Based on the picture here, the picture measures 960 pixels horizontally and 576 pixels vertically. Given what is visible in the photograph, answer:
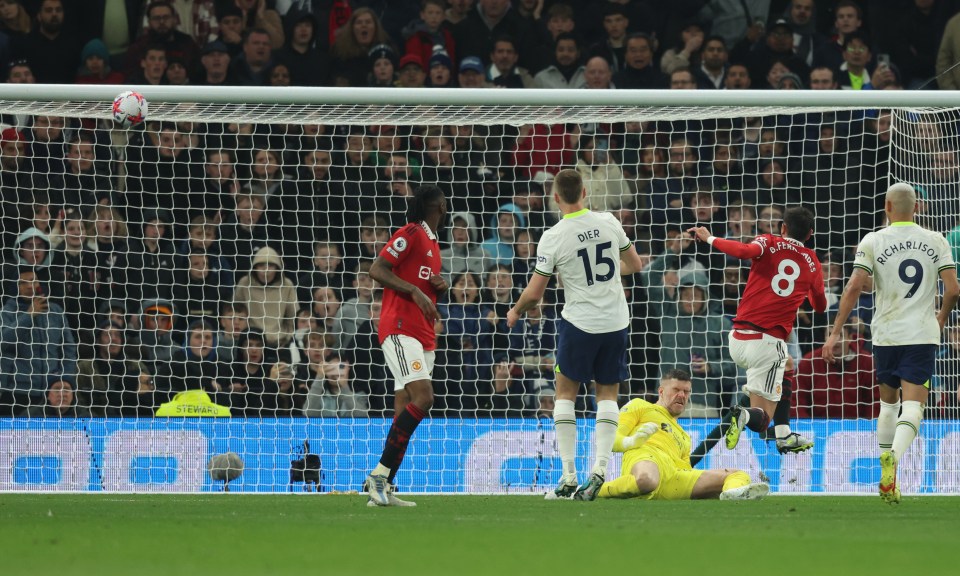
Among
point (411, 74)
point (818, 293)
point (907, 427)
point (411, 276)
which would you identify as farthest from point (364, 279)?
point (907, 427)

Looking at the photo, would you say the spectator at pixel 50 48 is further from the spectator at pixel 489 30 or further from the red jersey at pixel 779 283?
the red jersey at pixel 779 283

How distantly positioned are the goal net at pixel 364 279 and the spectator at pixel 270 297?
0.11 ft

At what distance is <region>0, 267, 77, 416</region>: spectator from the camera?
1118 cm

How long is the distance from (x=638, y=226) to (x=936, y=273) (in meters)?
3.47

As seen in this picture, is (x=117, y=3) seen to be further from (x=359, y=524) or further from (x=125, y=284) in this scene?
(x=359, y=524)

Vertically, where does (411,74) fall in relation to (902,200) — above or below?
above

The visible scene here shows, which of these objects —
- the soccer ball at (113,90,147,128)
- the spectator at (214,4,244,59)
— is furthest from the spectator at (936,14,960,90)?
the soccer ball at (113,90,147,128)

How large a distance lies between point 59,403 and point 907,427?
22.3 feet

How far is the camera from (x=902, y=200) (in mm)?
8961

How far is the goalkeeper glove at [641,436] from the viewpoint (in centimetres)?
885

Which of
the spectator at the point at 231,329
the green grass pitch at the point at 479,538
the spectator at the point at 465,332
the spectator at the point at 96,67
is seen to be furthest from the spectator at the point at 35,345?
the spectator at the point at 465,332

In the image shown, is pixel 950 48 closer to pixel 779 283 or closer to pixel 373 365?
pixel 779 283

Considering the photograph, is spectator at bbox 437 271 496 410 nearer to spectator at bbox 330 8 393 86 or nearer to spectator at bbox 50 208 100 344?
spectator at bbox 50 208 100 344

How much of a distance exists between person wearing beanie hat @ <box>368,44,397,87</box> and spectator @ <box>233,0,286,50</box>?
1220mm
